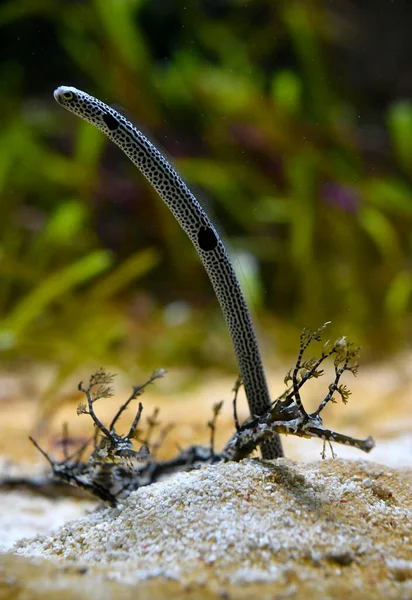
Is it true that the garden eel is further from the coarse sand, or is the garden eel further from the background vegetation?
the background vegetation

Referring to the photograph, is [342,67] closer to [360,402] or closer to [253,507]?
[360,402]

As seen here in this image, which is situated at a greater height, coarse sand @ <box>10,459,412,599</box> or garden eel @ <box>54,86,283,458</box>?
garden eel @ <box>54,86,283,458</box>

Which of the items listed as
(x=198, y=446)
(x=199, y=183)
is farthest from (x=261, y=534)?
(x=199, y=183)

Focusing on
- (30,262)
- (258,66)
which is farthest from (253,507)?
(258,66)

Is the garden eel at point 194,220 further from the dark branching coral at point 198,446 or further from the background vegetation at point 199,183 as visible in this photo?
the background vegetation at point 199,183

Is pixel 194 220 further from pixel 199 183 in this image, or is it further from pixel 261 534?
pixel 199 183

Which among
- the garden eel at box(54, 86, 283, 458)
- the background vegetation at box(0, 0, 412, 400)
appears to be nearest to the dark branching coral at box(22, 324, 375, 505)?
the garden eel at box(54, 86, 283, 458)
